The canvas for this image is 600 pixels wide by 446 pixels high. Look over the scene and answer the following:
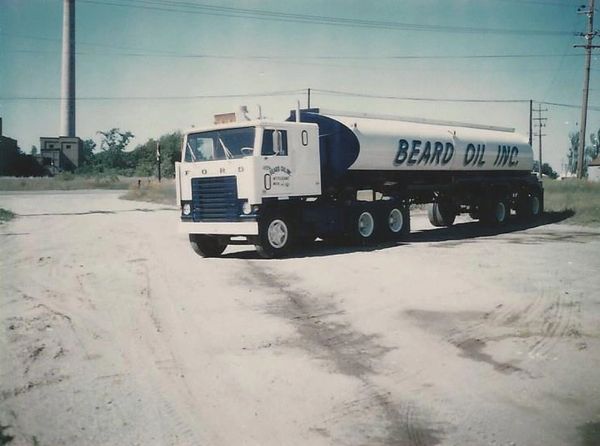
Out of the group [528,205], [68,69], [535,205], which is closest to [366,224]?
[528,205]

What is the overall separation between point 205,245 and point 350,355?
8019mm

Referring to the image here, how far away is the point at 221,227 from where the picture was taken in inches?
474

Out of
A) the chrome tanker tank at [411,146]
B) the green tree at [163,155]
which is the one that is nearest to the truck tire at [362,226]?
the chrome tanker tank at [411,146]

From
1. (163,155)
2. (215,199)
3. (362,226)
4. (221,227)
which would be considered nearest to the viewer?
(221,227)

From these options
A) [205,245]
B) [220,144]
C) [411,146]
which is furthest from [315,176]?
[411,146]

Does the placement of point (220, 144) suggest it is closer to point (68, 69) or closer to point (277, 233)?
point (277, 233)

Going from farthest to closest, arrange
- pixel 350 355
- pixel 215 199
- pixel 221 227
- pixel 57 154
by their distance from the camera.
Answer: pixel 57 154, pixel 215 199, pixel 221 227, pixel 350 355

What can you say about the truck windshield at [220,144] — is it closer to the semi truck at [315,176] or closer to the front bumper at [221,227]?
the semi truck at [315,176]

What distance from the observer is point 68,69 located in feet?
214

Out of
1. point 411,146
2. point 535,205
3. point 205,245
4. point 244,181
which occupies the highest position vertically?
point 411,146

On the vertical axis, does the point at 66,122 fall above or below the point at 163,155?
above

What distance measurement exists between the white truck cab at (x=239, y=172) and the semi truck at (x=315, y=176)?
2 centimetres

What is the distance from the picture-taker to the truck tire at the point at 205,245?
12.9 m

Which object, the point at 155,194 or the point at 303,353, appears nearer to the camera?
the point at 303,353
